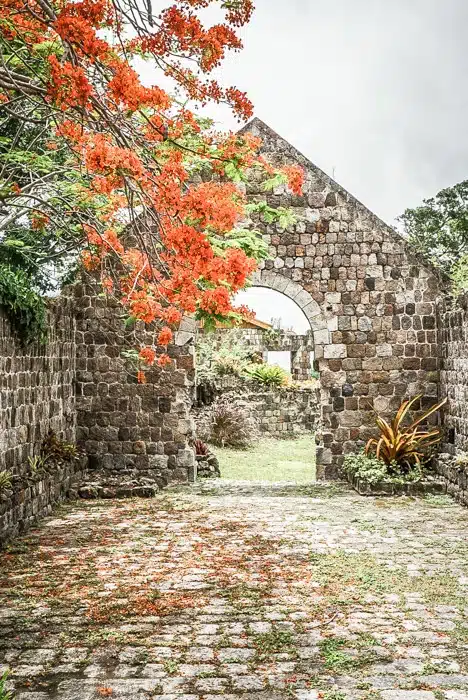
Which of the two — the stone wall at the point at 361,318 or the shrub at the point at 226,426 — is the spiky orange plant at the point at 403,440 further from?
the shrub at the point at 226,426

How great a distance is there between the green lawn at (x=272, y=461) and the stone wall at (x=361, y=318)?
4.36 ft

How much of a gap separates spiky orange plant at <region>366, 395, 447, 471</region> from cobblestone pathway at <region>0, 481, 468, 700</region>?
66.0 inches

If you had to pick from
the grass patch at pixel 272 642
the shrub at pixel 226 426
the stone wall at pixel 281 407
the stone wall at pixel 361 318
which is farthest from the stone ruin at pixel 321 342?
the stone wall at pixel 281 407

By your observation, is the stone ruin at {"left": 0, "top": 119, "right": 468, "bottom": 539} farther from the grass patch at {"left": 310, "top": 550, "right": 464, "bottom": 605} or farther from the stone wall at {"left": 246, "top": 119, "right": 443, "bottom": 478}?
the grass patch at {"left": 310, "top": 550, "right": 464, "bottom": 605}

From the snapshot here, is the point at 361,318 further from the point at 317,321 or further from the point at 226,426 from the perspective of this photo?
the point at 226,426

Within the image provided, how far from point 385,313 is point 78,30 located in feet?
27.0

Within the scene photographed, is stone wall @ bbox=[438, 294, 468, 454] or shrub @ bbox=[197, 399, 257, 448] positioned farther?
shrub @ bbox=[197, 399, 257, 448]

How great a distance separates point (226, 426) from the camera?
18.1 m

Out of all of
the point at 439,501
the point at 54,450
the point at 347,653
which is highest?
the point at 54,450

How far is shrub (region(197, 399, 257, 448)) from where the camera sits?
59.0 feet

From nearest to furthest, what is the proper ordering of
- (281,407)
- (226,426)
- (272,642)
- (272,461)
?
(272,642)
(272,461)
(226,426)
(281,407)

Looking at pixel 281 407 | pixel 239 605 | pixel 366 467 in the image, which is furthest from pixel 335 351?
pixel 281 407

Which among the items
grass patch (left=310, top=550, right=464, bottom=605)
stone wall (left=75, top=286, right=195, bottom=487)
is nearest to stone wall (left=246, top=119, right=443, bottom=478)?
stone wall (left=75, top=286, right=195, bottom=487)

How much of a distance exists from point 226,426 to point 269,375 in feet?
11.0
